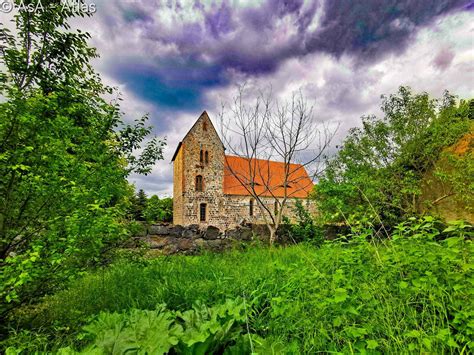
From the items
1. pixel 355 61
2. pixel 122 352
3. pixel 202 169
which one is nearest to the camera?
pixel 122 352

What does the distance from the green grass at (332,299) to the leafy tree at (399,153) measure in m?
7.18

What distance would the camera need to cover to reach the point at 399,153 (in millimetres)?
10547

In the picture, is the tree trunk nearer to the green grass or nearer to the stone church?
the green grass

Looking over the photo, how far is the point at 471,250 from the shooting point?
1.76 m

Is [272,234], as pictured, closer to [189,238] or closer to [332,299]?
[189,238]

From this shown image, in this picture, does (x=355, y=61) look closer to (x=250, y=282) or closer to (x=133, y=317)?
(x=250, y=282)

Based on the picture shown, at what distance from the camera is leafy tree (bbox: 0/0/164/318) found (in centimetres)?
220

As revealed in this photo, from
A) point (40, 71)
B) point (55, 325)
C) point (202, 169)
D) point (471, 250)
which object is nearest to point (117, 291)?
point (55, 325)

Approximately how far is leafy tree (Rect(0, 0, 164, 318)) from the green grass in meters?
0.59

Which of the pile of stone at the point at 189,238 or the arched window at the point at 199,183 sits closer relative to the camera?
the pile of stone at the point at 189,238

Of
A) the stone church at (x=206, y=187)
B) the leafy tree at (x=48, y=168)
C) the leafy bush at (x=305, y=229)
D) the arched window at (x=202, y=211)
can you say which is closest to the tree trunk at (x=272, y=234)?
the leafy bush at (x=305, y=229)

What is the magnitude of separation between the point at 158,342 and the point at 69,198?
167 cm

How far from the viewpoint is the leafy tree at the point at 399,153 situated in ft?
31.1

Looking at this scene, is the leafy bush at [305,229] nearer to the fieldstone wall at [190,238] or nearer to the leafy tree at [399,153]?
the fieldstone wall at [190,238]
